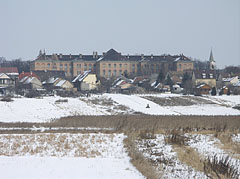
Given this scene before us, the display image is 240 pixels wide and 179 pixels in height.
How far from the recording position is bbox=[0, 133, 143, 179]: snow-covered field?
12.1 m

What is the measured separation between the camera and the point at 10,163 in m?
13.4

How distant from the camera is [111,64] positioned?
349 feet

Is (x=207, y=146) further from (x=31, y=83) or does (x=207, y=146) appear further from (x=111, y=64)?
(x=111, y=64)

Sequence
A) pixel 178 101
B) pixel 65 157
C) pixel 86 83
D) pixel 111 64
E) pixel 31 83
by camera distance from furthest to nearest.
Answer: pixel 111 64 → pixel 86 83 → pixel 31 83 → pixel 178 101 → pixel 65 157

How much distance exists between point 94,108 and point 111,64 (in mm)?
64782

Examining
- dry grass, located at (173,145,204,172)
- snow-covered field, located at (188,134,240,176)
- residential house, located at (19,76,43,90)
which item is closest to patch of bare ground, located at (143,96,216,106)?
residential house, located at (19,76,43,90)

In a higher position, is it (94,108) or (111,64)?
(111,64)

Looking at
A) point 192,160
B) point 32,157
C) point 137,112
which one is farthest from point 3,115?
point 192,160

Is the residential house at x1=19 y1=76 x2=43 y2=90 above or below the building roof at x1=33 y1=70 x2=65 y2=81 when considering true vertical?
below

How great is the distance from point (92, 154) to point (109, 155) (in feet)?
2.43

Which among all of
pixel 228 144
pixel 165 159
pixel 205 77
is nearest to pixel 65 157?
pixel 165 159

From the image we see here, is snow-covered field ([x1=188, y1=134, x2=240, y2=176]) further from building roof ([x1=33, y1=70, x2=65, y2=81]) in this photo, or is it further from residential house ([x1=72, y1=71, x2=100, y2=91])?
building roof ([x1=33, y1=70, x2=65, y2=81])

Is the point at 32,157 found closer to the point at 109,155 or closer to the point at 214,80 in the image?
the point at 109,155

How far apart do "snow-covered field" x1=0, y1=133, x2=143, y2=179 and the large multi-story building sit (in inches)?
3408
